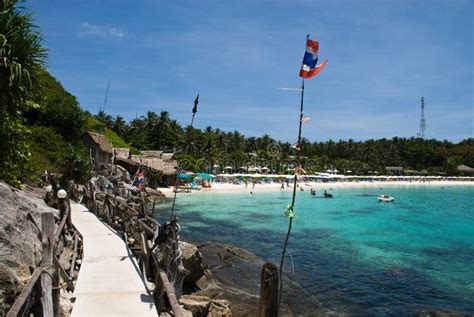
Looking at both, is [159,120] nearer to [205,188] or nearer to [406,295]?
[205,188]

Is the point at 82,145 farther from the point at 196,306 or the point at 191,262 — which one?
the point at 196,306

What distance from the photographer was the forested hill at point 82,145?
10.0 m

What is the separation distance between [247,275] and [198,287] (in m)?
3.17

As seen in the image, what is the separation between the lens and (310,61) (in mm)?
5453

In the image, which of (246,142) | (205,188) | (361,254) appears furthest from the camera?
(246,142)

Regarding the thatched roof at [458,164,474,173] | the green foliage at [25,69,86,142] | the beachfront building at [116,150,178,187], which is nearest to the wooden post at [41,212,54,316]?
the green foliage at [25,69,86,142]

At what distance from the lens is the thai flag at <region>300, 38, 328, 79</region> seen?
5.43m

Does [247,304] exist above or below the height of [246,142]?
below

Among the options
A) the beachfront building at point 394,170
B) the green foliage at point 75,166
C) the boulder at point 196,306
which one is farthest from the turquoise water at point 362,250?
the beachfront building at point 394,170

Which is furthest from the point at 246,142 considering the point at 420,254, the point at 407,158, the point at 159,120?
the point at 420,254

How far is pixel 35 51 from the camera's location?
10.2 metres

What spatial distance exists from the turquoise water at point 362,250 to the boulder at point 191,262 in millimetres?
4193

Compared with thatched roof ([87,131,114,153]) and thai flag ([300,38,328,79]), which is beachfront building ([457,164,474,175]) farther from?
thai flag ([300,38,328,79])

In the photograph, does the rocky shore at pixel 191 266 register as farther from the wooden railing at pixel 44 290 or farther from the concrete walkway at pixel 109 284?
the concrete walkway at pixel 109 284
